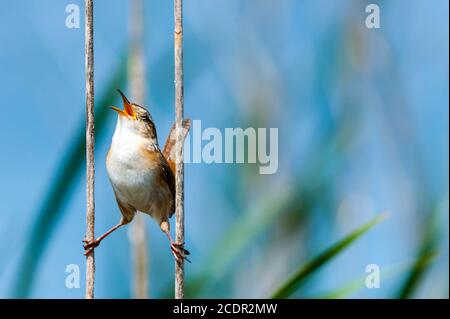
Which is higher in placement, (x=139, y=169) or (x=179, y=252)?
(x=139, y=169)

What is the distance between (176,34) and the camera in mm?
2504

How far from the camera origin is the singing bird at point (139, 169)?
3160 millimetres

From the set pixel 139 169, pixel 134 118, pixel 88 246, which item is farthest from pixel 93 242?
pixel 134 118

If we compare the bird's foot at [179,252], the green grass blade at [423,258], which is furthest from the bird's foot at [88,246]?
the green grass blade at [423,258]

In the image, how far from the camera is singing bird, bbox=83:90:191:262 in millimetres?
3160

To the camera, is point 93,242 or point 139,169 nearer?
point 93,242

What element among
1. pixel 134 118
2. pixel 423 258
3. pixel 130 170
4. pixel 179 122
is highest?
pixel 134 118

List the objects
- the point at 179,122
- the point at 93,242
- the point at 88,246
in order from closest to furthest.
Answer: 1. the point at 179,122
2. the point at 93,242
3. the point at 88,246

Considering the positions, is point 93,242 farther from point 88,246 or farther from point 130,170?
point 130,170

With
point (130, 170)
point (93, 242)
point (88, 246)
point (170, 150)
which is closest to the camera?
point (93, 242)

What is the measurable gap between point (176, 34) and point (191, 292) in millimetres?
1218

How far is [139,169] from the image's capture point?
3193mm
